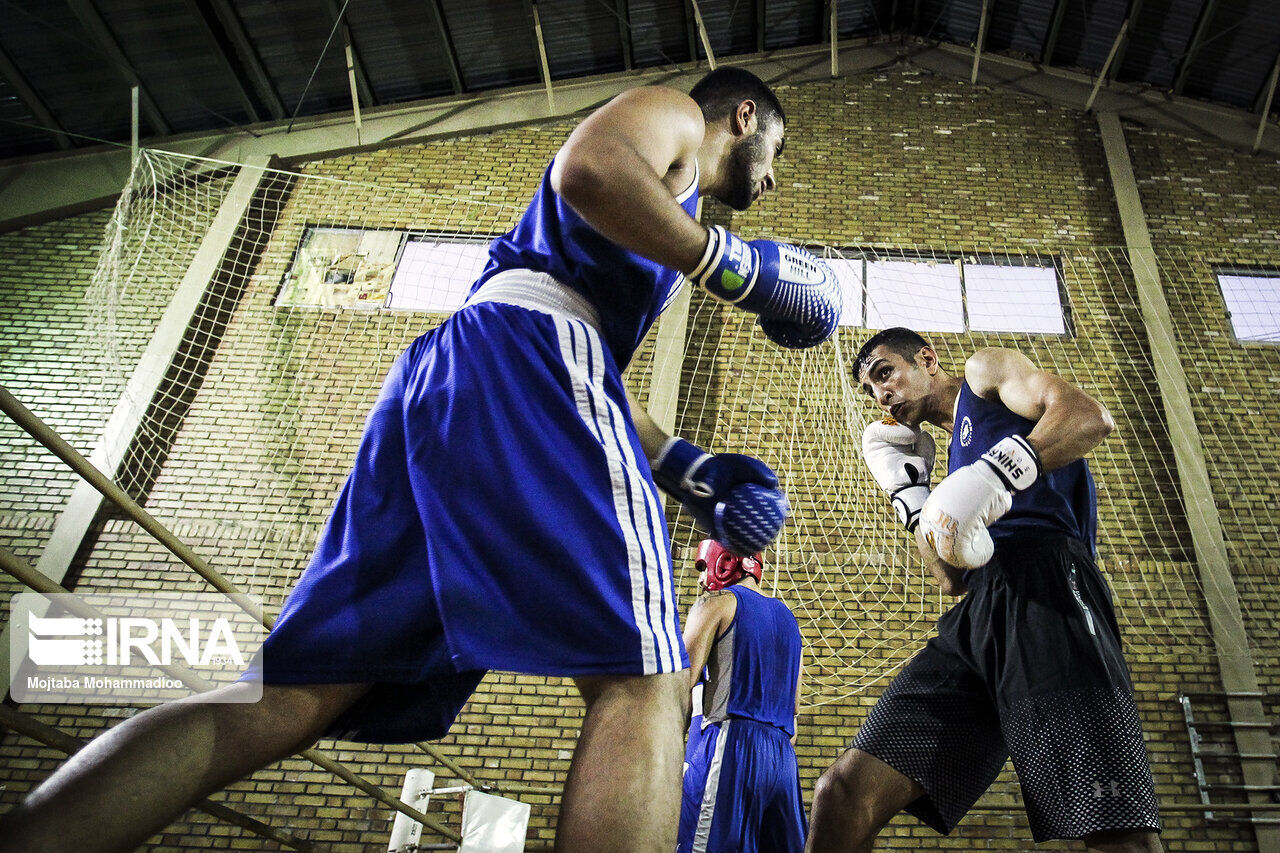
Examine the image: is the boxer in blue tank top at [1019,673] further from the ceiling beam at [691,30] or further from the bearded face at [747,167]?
the ceiling beam at [691,30]

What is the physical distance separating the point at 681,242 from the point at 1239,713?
656 cm

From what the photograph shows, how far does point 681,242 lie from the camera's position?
146 cm

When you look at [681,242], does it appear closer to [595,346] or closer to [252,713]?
[595,346]

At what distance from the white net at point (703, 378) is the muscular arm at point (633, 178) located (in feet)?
16.1

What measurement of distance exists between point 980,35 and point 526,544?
9.86m

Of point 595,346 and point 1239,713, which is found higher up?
point 1239,713

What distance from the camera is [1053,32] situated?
941 centimetres

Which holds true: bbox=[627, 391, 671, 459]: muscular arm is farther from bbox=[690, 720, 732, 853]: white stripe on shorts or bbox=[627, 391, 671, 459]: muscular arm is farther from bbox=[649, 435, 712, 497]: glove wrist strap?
bbox=[690, 720, 732, 853]: white stripe on shorts

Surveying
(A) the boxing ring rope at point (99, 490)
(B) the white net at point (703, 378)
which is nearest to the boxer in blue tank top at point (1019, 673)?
(A) the boxing ring rope at point (99, 490)

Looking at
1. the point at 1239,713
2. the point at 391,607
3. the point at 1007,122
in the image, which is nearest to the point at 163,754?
the point at 391,607

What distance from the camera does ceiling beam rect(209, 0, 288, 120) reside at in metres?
8.76

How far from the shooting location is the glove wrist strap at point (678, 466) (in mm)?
1671

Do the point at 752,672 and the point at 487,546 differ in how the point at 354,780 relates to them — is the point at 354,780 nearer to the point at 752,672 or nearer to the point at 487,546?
the point at 752,672

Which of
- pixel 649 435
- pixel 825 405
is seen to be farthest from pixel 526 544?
pixel 825 405
